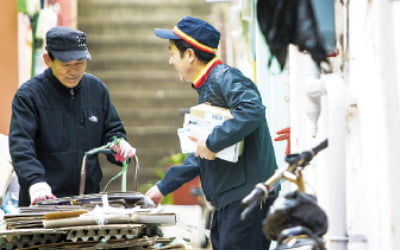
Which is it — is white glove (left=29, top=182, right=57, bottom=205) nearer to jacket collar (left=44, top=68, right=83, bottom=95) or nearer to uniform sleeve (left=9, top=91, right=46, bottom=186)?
uniform sleeve (left=9, top=91, right=46, bottom=186)

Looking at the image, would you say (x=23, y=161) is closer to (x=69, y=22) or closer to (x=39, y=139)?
(x=39, y=139)

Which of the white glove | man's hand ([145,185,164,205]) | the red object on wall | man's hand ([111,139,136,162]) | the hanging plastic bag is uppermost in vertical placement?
the hanging plastic bag

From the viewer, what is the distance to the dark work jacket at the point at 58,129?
17.9ft

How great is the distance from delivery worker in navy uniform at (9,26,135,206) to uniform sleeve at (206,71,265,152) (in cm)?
95

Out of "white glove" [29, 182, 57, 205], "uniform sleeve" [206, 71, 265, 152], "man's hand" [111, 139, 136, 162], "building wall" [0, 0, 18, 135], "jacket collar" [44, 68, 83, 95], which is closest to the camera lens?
"uniform sleeve" [206, 71, 265, 152]

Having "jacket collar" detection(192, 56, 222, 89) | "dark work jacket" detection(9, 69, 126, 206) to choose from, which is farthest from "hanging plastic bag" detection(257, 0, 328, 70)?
"dark work jacket" detection(9, 69, 126, 206)

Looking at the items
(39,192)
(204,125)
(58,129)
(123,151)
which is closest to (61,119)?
(58,129)

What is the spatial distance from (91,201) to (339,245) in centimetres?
136

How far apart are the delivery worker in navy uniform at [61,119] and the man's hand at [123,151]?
0.30 feet

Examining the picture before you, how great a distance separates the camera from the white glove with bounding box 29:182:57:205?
482cm

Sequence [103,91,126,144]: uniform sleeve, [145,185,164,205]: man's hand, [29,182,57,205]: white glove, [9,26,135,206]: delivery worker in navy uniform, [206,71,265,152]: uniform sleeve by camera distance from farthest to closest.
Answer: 1. [103,91,126,144]: uniform sleeve
2. [9,26,135,206]: delivery worker in navy uniform
3. [145,185,164,205]: man's hand
4. [29,182,57,205]: white glove
5. [206,71,265,152]: uniform sleeve

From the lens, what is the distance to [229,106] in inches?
184

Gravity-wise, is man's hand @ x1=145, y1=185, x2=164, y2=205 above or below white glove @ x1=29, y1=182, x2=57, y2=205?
below

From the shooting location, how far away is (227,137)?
453 cm
